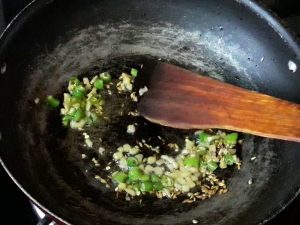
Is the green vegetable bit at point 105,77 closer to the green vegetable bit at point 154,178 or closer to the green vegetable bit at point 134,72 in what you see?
the green vegetable bit at point 134,72

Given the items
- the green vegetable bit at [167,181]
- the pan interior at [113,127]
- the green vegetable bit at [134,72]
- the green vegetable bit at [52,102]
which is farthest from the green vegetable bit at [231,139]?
the green vegetable bit at [52,102]

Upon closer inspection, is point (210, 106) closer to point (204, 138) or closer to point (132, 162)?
point (204, 138)

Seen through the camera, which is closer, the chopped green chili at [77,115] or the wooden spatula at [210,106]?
the wooden spatula at [210,106]

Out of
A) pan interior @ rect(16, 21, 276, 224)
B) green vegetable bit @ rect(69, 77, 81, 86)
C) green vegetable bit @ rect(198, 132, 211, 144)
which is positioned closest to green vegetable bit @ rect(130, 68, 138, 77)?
pan interior @ rect(16, 21, 276, 224)

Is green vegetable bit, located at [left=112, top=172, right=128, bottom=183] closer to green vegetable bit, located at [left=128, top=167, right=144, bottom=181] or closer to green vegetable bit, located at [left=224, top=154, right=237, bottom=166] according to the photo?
green vegetable bit, located at [left=128, top=167, right=144, bottom=181]

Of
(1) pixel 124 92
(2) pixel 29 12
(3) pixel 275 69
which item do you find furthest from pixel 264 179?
(2) pixel 29 12

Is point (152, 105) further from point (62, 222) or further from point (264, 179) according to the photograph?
point (62, 222)
